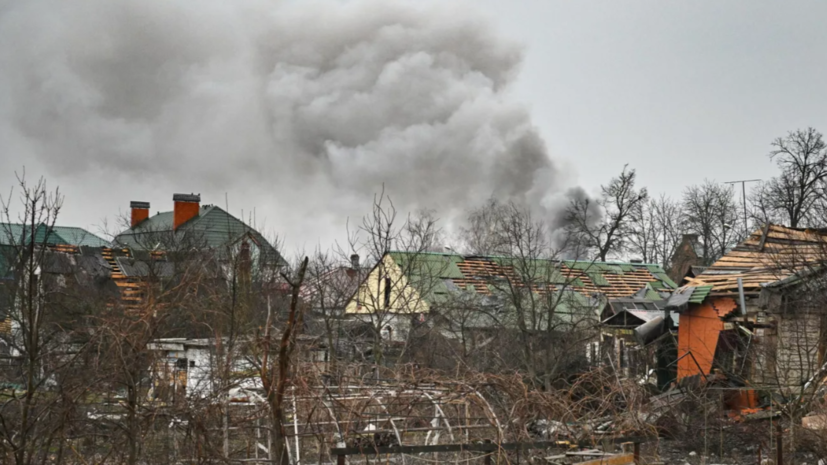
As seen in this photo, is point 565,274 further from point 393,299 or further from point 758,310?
point 758,310

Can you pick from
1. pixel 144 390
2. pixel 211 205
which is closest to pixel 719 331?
pixel 144 390

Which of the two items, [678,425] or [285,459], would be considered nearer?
[285,459]

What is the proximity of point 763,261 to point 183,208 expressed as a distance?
35.2 meters

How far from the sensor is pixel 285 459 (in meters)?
7.02

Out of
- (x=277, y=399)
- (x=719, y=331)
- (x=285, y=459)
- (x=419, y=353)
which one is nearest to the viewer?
(x=277, y=399)

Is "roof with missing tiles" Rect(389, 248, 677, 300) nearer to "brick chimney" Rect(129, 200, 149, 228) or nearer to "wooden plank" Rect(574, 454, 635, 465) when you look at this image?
"wooden plank" Rect(574, 454, 635, 465)

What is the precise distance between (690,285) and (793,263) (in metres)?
4.95

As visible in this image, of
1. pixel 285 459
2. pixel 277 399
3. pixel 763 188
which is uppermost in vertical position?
pixel 763 188

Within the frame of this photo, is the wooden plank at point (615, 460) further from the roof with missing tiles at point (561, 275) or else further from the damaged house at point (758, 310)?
the roof with missing tiles at point (561, 275)

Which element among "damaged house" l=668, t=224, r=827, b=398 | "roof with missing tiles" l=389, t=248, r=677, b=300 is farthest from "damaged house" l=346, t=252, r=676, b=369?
"damaged house" l=668, t=224, r=827, b=398

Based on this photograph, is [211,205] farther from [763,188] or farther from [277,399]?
[277,399]

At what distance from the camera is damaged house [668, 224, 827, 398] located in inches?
645

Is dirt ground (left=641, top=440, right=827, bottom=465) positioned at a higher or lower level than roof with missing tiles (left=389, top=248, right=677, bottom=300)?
lower

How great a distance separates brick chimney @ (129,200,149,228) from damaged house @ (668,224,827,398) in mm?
39232
